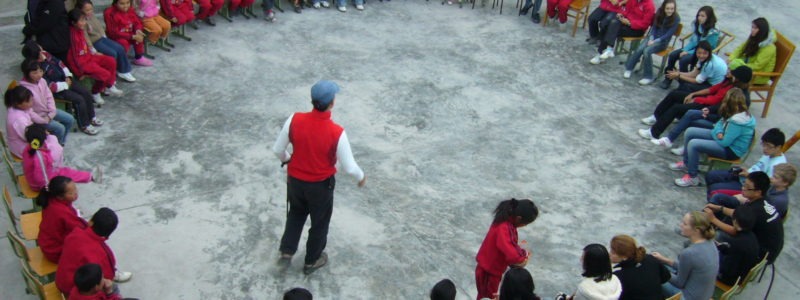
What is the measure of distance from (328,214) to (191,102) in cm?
324

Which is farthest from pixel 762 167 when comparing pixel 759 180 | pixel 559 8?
pixel 559 8

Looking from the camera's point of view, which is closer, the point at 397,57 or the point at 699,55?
the point at 699,55

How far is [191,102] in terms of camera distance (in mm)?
7352

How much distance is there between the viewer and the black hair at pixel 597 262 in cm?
385

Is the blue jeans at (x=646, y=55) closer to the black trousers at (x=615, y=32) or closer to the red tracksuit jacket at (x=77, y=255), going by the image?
the black trousers at (x=615, y=32)

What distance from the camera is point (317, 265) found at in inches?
203

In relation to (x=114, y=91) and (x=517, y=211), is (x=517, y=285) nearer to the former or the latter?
(x=517, y=211)

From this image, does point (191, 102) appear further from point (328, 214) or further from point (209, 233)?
point (328, 214)

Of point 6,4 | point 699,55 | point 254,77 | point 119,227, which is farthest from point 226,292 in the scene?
point 6,4

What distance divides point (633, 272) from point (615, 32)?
5.74 metres

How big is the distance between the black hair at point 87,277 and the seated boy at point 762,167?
522 cm

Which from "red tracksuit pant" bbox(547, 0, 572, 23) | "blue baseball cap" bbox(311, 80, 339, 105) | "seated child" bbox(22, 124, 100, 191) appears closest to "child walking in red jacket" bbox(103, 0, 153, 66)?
"seated child" bbox(22, 124, 100, 191)

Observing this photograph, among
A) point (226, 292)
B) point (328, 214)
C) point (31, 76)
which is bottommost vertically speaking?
point (226, 292)

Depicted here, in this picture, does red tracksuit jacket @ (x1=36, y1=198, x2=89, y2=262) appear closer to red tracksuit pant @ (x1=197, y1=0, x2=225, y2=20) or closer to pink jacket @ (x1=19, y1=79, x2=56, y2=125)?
pink jacket @ (x1=19, y1=79, x2=56, y2=125)
